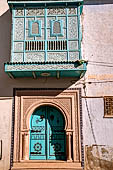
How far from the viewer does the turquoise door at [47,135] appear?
8.78 metres

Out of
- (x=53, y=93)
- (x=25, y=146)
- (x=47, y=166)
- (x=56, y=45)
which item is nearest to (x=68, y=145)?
(x=47, y=166)

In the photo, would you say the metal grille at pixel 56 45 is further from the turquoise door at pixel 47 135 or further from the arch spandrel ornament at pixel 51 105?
the turquoise door at pixel 47 135

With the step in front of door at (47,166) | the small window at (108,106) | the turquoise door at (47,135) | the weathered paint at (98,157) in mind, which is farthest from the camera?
the small window at (108,106)

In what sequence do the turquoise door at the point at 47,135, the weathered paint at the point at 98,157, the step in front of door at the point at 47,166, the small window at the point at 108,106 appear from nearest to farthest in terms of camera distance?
1. the step in front of door at the point at 47,166
2. the weathered paint at the point at 98,157
3. the turquoise door at the point at 47,135
4. the small window at the point at 108,106

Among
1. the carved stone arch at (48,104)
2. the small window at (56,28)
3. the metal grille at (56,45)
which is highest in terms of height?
the small window at (56,28)

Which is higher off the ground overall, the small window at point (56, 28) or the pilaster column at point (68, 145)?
the small window at point (56, 28)

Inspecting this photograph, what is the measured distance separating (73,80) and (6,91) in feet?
7.64

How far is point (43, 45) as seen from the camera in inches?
350

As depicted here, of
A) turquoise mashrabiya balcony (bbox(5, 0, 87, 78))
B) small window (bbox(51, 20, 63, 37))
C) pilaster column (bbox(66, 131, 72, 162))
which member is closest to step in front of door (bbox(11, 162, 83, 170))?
pilaster column (bbox(66, 131, 72, 162))

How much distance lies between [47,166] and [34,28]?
179 inches

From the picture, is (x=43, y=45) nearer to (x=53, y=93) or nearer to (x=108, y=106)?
(x=53, y=93)

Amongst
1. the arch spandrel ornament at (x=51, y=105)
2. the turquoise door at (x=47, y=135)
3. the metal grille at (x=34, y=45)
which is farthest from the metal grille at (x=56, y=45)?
the turquoise door at (x=47, y=135)

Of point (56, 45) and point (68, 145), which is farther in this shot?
point (56, 45)

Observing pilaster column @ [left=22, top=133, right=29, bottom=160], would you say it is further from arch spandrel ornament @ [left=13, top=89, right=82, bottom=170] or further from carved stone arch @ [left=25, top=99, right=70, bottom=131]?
carved stone arch @ [left=25, top=99, right=70, bottom=131]
